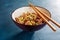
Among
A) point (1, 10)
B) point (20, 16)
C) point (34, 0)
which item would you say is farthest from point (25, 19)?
point (34, 0)

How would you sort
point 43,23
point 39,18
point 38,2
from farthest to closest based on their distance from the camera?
point 38,2
point 39,18
point 43,23

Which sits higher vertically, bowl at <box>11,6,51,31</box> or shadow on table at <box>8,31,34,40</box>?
bowl at <box>11,6,51,31</box>

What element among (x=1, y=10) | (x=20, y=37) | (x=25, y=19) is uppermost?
(x=1, y=10)

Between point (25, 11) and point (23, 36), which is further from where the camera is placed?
point (25, 11)

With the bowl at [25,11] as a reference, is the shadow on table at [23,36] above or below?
below

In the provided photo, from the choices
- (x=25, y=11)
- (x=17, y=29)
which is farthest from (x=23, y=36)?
(x=25, y=11)

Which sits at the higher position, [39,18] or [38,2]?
[38,2]

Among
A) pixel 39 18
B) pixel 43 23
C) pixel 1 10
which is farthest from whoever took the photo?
pixel 1 10

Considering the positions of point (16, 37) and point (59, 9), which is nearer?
Result: point (16, 37)

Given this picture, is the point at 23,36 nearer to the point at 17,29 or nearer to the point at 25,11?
the point at 17,29

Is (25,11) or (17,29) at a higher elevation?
(25,11)

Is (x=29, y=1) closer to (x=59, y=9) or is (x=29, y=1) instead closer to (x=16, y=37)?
(x=59, y=9)
